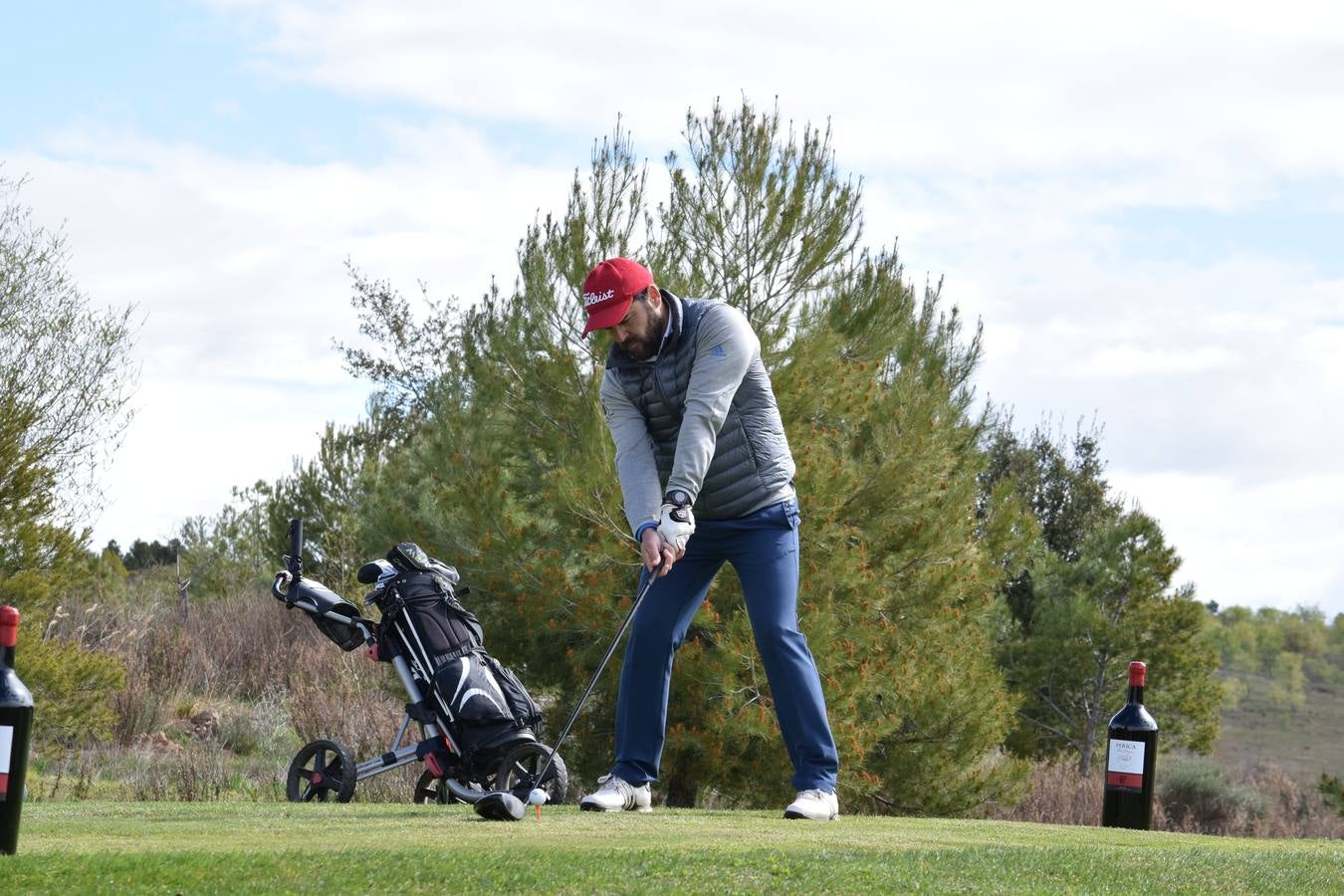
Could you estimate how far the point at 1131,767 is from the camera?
7.28 m

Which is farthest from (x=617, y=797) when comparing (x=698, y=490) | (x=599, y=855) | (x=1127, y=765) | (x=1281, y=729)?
(x=1281, y=729)

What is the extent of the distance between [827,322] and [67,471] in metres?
14.7

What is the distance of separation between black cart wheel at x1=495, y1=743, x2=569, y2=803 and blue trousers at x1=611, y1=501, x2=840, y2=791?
1.11 meters

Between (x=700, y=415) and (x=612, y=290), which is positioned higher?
(x=612, y=290)

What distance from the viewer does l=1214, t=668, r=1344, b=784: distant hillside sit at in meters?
45.8

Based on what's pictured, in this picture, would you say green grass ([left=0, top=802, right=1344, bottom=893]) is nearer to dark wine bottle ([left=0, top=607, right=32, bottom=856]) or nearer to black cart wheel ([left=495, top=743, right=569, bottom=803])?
dark wine bottle ([left=0, top=607, right=32, bottom=856])

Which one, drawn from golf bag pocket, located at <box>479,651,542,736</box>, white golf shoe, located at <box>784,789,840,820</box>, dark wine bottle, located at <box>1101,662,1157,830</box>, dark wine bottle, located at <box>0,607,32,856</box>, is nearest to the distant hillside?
dark wine bottle, located at <box>1101,662,1157,830</box>

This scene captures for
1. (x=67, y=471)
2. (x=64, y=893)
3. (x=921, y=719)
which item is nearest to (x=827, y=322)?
(x=921, y=719)

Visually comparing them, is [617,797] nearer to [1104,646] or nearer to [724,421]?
[724,421]

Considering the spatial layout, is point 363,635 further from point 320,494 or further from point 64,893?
point 320,494

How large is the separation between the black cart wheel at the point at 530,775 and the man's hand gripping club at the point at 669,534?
191 cm

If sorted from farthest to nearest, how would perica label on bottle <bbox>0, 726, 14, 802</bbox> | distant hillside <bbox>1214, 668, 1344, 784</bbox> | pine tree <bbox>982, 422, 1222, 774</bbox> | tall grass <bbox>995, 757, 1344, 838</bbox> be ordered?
distant hillside <bbox>1214, 668, 1344, 784</bbox> → pine tree <bbox>982, 422, 1222, 774</bbox> → tall grass <bbox>995, 757, 1344, 838</bbox> → perica label on bottle <bbox>0, 726, 14, 802</bbox>

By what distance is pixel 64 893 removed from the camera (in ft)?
13.1

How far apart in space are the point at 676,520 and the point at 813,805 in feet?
4.20
